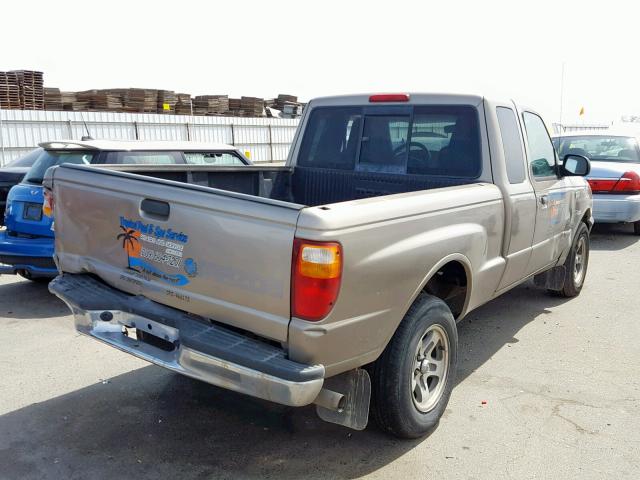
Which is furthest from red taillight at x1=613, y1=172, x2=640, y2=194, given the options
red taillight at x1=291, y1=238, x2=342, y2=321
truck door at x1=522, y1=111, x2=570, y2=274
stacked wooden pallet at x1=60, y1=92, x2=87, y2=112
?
stacked wooden pallet at x1=60, y1=92, x2=87, y2=112

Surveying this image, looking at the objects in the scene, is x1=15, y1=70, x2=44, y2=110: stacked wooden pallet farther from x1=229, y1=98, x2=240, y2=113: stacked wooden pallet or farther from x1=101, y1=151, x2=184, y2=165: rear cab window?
x1=101, y1=151, x2=184, y2=165: rear cab window

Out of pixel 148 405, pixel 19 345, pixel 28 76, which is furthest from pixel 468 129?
pixel 28 76

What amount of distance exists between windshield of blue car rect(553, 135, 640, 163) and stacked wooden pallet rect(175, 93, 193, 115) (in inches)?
725

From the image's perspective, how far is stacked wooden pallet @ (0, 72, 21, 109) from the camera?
19328mm

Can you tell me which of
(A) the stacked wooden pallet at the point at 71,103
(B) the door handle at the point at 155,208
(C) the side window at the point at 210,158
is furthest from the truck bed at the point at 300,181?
(A) the stacked wooden pallet at the point at 71,103

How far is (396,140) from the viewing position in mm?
4762

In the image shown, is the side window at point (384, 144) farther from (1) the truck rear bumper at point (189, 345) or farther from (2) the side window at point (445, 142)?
(1) the truck rear bumper at point (189, 345)

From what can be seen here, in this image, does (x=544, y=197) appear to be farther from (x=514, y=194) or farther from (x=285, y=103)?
(x=285, y=103)

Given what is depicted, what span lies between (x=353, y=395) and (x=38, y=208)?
15.3 feet

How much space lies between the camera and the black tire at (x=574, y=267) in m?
6.33

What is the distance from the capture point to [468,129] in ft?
14.5

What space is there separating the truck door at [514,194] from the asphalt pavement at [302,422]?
84cm

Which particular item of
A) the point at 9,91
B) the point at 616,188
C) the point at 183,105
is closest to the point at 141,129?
the point at 9,91

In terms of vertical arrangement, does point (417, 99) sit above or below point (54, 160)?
above
